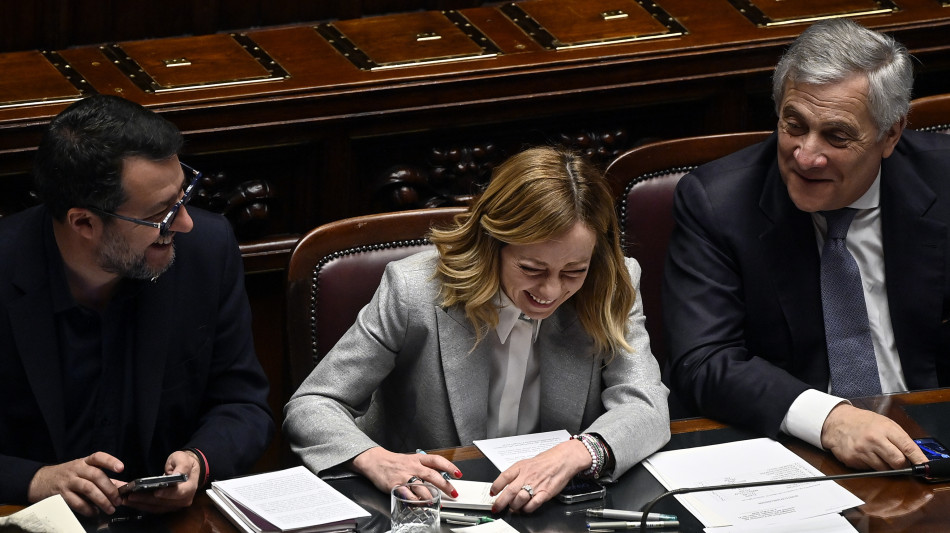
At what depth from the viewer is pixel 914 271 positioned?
3035 mm

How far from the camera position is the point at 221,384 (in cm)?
287

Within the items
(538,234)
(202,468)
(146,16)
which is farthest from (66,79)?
(538,234)

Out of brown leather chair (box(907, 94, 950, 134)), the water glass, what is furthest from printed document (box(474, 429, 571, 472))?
brown leather chair (box(907, 94, 950, 134))

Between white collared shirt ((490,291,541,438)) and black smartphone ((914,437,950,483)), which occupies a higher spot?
black smartphone ((914,437,950,483))

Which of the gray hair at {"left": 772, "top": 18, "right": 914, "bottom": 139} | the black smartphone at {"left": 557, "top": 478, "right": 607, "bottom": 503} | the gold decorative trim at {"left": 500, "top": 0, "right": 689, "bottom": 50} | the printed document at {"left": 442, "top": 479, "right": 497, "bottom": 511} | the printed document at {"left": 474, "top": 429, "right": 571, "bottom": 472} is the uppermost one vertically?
the gray hair at {"left": 772, "top": 18, "right": 914, "bottom": 139}

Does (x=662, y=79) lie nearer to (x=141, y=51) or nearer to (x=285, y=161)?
(x=285, y=161)

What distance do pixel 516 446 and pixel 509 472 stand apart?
7.6 inches

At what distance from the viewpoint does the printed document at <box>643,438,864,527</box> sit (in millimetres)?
2346

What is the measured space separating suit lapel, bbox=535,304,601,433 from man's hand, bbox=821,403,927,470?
1.63 feet

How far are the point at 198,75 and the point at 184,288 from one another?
0.99 m

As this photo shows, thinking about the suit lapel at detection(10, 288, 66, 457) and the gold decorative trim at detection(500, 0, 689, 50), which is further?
the gold decorative trim at detection(500, 0, 689, 50)

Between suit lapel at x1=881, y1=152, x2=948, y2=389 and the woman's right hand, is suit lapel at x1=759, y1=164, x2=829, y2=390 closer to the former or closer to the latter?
suit lapel at x1=881, y1=152, x2=948, y2=389

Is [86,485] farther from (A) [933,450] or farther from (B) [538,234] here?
(A) [933,450]

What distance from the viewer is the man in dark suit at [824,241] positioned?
2922mm
